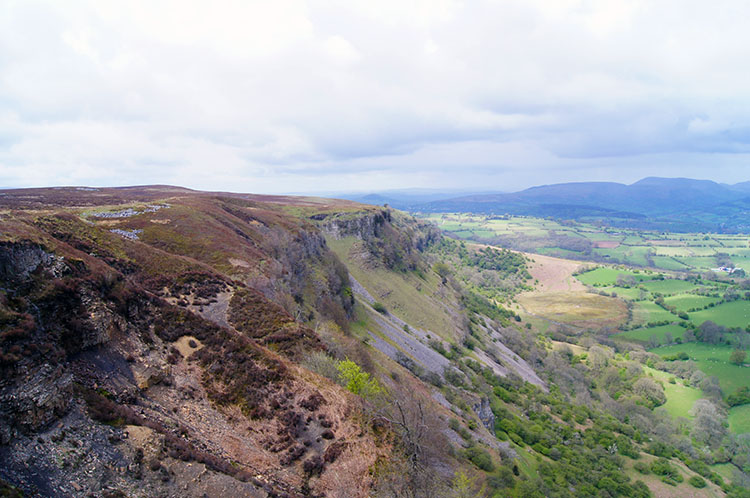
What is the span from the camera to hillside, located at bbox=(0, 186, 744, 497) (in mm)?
13312

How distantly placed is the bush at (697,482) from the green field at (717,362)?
49.6 m

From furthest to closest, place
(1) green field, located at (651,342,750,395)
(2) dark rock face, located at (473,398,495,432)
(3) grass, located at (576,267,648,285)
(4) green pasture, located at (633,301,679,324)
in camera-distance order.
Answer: (3) grass, located at (576,267,648,285)
(4) green pasture, located at (633,301,679,324)
(1) green field, located at (651,342,750,395)
(2) dark rock face, located at (473,398,495,432)

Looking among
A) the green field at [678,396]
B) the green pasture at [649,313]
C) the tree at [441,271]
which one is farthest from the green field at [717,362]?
the tree at [441,271]

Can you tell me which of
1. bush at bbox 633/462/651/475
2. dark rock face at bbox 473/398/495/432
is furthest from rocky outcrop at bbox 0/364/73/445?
bush at bbox 633/462/651/475

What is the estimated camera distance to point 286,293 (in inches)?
1576

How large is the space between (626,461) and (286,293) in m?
56.5

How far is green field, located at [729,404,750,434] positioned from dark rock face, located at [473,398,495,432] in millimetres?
63100

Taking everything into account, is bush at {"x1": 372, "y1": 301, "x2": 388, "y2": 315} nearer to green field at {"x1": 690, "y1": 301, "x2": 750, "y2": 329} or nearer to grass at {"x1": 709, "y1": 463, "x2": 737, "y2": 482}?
grass at {"x1": 709, "y1": 463, "x2": 737, "y2": 482}

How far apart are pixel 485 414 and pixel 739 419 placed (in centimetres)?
7118

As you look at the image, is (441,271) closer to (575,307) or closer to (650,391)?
(650,391)

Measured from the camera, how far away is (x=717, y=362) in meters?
97.5

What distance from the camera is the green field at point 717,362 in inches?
3420

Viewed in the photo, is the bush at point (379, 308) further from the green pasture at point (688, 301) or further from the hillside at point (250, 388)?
the green pasture at point (688, 301)

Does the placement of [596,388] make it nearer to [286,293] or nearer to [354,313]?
[354,313]
